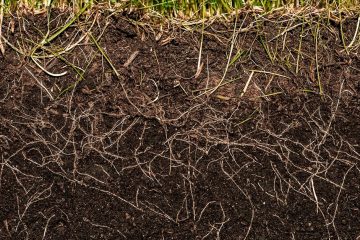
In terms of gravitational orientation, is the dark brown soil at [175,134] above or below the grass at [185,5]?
below

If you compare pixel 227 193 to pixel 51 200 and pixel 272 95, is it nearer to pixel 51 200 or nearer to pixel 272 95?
pixel 272 95

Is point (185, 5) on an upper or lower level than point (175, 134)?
upper

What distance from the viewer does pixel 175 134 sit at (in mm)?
1495

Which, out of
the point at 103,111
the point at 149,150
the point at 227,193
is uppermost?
the point at 103,111

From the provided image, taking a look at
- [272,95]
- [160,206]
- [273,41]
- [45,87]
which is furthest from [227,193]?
[45,87]

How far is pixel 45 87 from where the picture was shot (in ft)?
4.92

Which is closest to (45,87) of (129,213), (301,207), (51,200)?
(51,200)

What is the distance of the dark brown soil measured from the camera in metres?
1.46

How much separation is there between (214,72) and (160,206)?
1.24 ft

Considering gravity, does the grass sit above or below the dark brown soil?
above

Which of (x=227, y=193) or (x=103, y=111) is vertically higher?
(x=103, y=111)

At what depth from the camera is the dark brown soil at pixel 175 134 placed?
57.7 inches

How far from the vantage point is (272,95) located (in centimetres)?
153

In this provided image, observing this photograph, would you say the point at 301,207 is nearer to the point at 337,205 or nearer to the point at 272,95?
the point at 337,205
